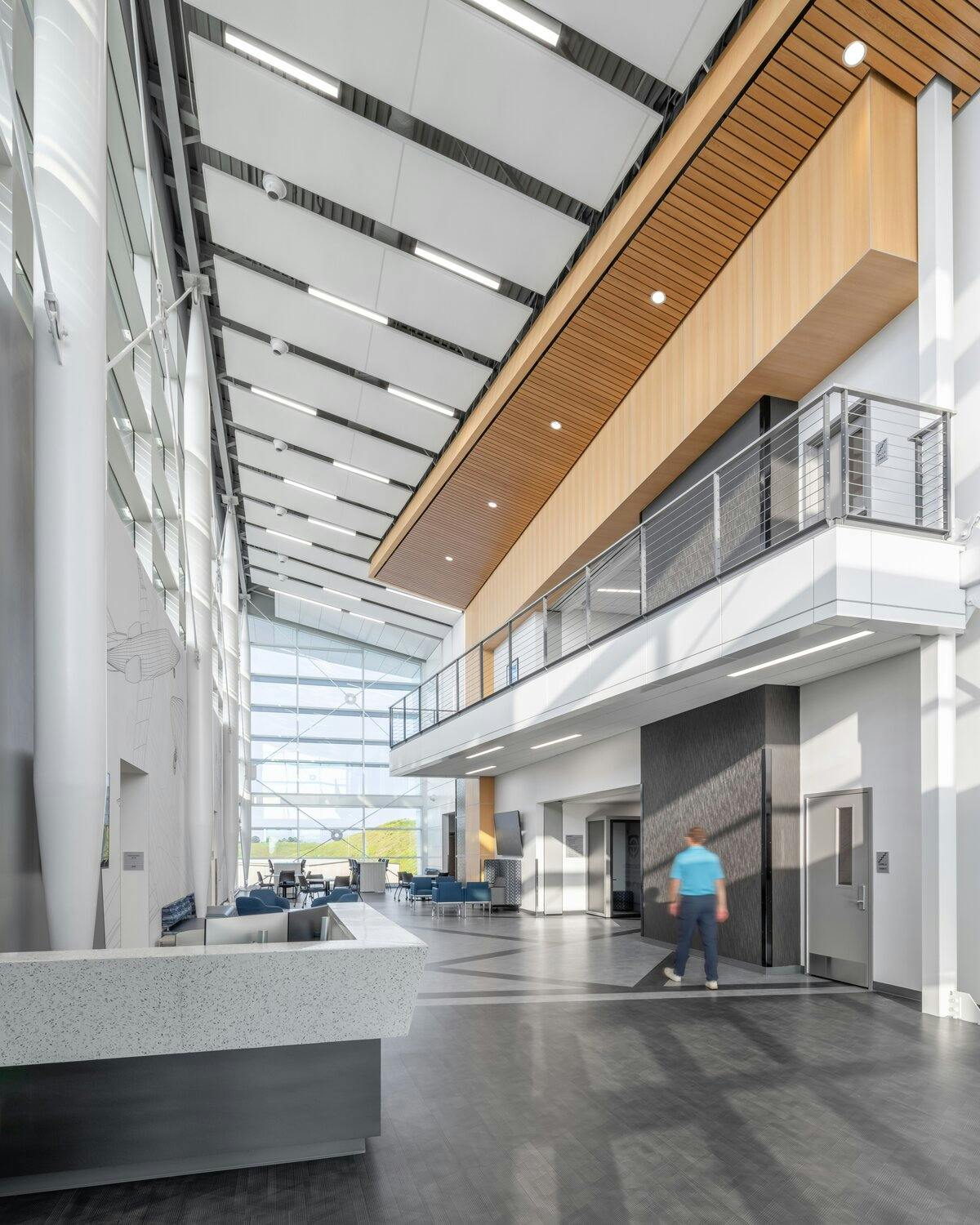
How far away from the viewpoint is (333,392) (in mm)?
15461

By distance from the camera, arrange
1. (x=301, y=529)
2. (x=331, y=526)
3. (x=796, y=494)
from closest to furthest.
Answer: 1. (x=796, y=494)
2. (x=331, y=526)
3. (x=301, y=529)

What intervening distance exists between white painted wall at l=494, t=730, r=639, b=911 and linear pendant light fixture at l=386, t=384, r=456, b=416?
5.75 metres

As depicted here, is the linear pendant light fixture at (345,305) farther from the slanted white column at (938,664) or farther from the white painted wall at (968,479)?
the white painted wall at (968,479)

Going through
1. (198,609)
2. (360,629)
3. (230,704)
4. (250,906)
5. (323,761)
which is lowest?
(250,906)

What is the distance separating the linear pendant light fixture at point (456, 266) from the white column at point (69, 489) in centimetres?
555

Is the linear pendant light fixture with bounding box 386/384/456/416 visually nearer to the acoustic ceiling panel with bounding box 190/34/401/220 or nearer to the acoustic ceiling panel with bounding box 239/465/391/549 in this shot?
the acoustic ceiling panel with bounding box 190/34/401/220

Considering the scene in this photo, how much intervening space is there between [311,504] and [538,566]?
6913 mm

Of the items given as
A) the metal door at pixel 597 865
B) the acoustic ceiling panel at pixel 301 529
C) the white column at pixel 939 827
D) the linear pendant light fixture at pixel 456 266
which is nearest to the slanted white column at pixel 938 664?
the white column at pixel 939 827

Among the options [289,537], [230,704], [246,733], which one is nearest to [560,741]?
[230,704]

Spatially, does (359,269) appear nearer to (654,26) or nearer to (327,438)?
(654,26)

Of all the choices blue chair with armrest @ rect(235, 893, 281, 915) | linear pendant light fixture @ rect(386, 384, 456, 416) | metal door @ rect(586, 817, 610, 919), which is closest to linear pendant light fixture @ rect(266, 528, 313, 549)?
linear pendant light fixture @ rect(386, 384, 456, 416)

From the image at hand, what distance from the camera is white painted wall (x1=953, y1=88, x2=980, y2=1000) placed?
23.3ft

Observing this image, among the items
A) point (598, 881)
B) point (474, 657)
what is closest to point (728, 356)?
point (598, 881)

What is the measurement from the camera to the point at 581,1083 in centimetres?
532
